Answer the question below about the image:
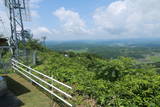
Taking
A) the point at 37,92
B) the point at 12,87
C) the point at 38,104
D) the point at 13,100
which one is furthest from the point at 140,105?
the point at 12,87

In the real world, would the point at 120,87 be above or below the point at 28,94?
above

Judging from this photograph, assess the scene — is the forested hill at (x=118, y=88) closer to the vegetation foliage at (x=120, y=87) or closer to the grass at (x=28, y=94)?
the vegetation foliage at (x=120, y=87)

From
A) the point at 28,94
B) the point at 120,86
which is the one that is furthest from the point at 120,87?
the point at 28,94

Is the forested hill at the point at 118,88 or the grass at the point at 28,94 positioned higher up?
the forested hill at the point at 118,88

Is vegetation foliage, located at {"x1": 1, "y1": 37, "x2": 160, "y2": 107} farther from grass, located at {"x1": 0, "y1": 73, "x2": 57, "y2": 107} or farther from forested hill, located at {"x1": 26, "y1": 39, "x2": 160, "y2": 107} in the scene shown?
grass, located at {"x1": 0, "y1": 73, "x2": 57, "y2": 107}

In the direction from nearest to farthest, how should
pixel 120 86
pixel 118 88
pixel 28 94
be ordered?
pixel 118 88
pixel 120 86
pixel 28 94

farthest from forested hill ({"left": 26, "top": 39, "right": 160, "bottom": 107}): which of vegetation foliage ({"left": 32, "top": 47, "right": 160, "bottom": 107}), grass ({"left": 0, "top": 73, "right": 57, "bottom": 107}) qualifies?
grass ({"left": 0, "top": 73, "right": 57, "bottom": 107})

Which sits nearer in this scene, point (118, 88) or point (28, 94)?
point (118, 88)

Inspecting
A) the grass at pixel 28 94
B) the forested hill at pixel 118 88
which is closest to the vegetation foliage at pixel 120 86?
the forested hill at pixel 118 88

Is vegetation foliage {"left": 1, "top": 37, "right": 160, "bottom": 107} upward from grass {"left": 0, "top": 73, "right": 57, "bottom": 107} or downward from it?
upward

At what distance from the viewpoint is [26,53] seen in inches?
444

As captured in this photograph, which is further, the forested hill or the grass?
the grass

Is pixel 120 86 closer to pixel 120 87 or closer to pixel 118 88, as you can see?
pixel 120 87

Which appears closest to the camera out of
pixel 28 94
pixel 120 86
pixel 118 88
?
pixel 118 88
